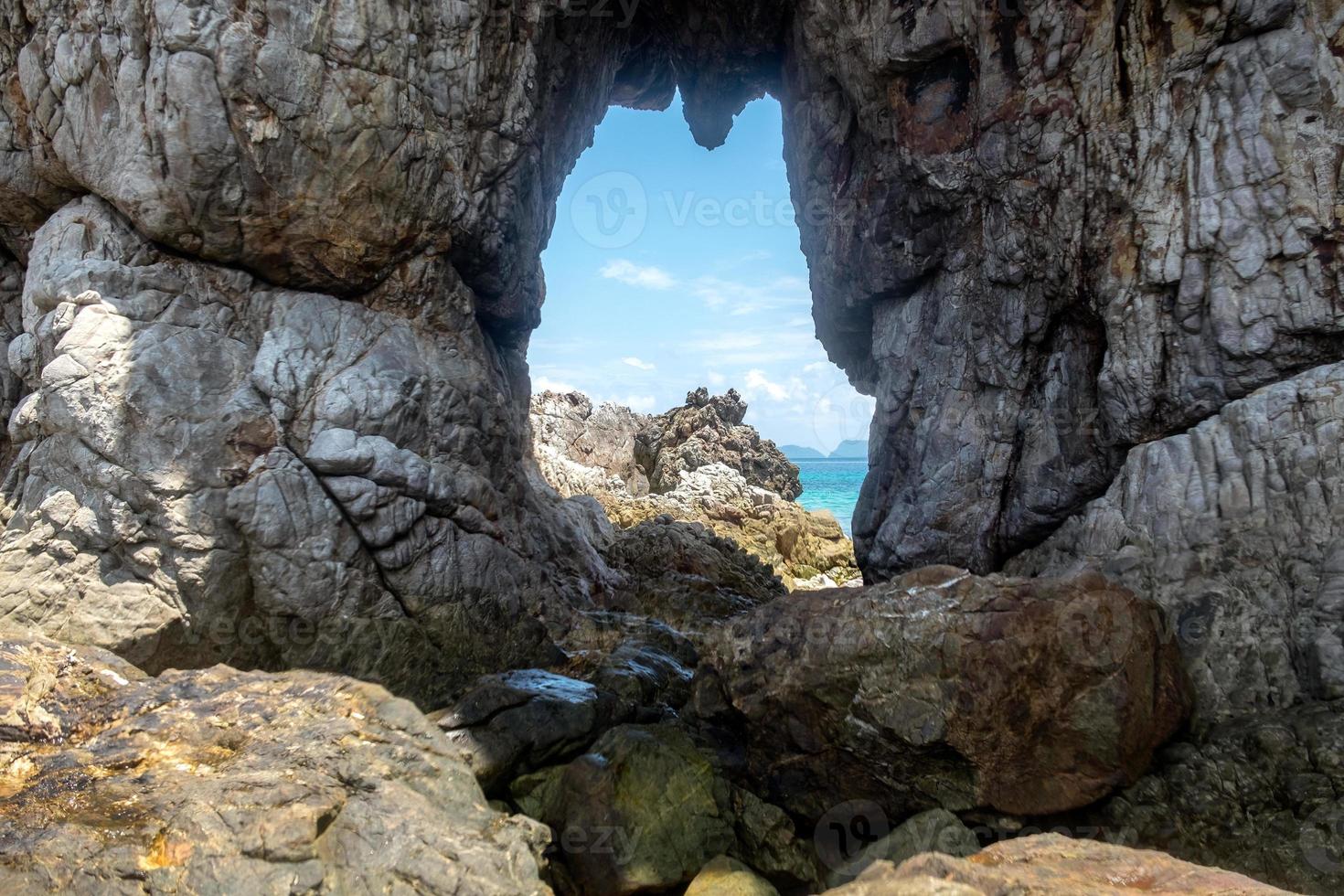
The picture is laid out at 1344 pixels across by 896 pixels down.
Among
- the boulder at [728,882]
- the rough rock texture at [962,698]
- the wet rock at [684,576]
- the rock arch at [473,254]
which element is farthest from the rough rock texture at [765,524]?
the boulder at [728,882]

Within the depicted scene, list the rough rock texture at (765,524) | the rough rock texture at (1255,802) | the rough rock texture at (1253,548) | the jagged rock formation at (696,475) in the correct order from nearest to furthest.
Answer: the rough rock texture at (1255,802) < the rough rock texture at (1253,548) < the rough rock texture at (765,524) < the jagged rock formation at (696,475)

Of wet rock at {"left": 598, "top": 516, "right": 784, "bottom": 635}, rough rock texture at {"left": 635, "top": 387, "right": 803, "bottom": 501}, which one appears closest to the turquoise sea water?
rough rock texture at {"left": 635, "top": 387, "right": 803, "bottom": 501}

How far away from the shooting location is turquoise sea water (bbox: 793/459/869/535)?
78.7 m

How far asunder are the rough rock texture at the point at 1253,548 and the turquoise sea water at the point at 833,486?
4726 centimetres

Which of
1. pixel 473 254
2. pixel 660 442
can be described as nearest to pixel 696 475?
pixel 660 442

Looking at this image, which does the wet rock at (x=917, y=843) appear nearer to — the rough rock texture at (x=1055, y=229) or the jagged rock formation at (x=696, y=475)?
the rough rock texture at (x=1055, y=229)

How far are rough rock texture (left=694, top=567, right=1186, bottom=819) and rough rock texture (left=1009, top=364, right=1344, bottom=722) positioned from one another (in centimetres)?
52

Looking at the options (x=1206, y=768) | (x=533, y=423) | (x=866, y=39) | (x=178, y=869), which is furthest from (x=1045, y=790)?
(x=533, y=423)

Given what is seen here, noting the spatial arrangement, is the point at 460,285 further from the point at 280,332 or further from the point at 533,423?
the point at 533,423

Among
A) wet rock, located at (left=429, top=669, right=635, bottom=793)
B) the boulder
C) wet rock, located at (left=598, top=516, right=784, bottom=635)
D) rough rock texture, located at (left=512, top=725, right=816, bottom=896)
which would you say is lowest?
the boulder

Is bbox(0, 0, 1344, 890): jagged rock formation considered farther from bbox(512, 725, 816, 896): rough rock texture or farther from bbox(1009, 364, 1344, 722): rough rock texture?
bbox(512, 725, 816, 896): rough rock texture

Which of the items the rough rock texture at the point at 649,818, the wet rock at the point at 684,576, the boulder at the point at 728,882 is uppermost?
the wet rock at the point at 684,576

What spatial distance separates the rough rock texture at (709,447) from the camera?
27203 mm

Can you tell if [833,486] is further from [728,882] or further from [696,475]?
[728,882]
